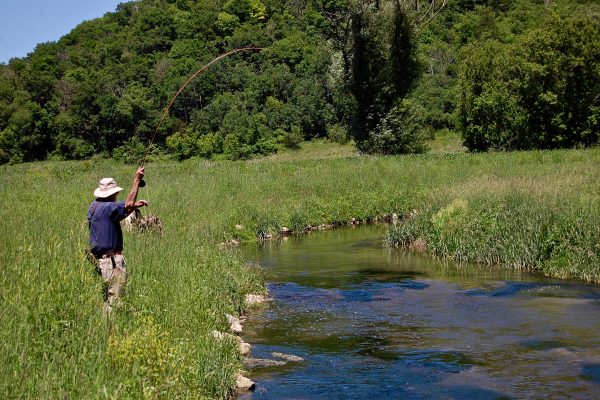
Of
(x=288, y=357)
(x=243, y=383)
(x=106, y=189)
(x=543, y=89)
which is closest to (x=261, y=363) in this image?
(x=288, y=357)

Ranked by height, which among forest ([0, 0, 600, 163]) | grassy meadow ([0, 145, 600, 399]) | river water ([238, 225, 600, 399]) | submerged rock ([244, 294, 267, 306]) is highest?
forest ([0, 0, 600, 163])

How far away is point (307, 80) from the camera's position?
80312 mm

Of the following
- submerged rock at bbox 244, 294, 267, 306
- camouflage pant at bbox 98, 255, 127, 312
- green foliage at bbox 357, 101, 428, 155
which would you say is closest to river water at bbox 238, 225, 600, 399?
submerged rock at bbox 244, 294, 267, 306

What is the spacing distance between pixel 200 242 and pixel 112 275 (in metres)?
5.54

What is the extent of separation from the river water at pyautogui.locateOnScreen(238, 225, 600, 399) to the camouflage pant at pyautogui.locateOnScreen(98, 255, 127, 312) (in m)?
2.04

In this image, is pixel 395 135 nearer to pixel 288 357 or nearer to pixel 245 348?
pixel 245 348

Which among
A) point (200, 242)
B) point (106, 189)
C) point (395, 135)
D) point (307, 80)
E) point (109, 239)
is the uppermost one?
point (307, 80)

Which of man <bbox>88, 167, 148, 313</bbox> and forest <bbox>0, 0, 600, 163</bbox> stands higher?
forest <bbox>0, 0, 600, 163</bbox>

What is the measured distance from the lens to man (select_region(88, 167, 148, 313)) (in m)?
9.15

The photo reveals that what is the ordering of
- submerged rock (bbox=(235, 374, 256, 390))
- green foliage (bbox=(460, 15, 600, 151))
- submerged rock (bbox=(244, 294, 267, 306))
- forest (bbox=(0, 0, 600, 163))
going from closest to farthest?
submerged rock (bbox=(235, 374, 256, 390))
submerged rock (bbox=(244, 294, 267, 306))
forest (bbox=(0, 0, 600, 163))
green foliage (bbox=(460, 15, 600, 151))

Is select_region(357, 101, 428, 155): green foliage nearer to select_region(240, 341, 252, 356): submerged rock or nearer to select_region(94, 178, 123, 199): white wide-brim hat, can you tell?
select_region(240, 341, 252, 356): submerged rock

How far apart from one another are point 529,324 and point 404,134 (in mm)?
36119

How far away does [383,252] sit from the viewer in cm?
2050

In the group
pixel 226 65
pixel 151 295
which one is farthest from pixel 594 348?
pixel 226 65
